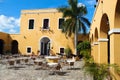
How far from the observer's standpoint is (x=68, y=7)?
33.6 metres

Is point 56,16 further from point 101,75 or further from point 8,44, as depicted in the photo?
point 101,75

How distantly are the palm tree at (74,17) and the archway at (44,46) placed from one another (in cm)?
727

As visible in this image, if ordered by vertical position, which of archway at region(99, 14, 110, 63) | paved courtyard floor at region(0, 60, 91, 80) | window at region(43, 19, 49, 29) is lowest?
paved courtyard floor at region(0, 60, 91, 80)

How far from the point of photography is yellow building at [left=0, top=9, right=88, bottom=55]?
3884 cm

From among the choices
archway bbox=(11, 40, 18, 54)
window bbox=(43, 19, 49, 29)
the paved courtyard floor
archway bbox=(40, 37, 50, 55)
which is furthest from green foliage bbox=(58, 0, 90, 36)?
the paved courtyard floor

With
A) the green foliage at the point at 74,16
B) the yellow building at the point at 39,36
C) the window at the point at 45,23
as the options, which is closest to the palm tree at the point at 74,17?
the green foliage at the point at 74,16

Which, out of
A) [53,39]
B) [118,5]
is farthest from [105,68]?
[53,39]

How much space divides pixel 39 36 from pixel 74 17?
864 cm

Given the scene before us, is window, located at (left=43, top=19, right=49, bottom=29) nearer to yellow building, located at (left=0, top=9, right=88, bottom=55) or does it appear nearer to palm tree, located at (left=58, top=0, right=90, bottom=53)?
yellow building, located at (left=0, top=9, right=88, bottom=55)

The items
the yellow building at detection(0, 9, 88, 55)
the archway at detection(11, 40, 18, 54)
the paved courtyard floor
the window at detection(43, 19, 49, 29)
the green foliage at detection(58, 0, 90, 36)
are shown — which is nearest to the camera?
the paved courtyard floor

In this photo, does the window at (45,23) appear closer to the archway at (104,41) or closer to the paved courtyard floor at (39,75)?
the paved courtyard floor at (39,75)

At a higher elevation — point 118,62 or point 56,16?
point 56,16

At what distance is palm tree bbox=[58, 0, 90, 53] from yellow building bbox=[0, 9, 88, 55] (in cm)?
450

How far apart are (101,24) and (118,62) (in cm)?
549
